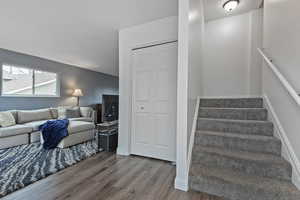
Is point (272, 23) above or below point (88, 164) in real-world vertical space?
above

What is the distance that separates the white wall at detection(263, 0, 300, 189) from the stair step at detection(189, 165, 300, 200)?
0.57 ft

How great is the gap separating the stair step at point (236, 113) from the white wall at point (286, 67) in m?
0.18

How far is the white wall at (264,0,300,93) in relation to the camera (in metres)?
1.42

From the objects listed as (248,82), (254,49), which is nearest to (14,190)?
(248,82)

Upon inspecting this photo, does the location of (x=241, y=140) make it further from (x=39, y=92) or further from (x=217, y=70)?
(x=39, y=92)

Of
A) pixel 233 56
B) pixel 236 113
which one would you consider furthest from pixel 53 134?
pixel 233 56

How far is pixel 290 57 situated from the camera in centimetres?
152

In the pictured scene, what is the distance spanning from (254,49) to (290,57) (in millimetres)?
1912

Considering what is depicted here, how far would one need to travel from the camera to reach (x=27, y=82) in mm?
4434

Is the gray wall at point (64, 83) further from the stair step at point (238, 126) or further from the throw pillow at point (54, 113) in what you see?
the stair step at point (238, 126)

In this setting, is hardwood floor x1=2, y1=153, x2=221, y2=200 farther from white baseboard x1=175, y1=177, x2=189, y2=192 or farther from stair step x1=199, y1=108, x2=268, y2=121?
stair step x1=199, y1=108, x2=268, y2=121

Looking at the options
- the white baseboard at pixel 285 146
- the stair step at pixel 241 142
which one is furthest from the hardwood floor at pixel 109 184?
the white baseboard at pixel 285 146

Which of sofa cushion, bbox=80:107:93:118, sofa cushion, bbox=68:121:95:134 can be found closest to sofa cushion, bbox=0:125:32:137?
sofa cushion, bbox=68:121:95:134

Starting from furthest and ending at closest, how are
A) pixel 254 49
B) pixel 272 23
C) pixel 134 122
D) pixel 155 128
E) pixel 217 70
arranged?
pixel 217 70, pixel 254 49, pixel 134 122, pixel 155 128, pixel 272 23
